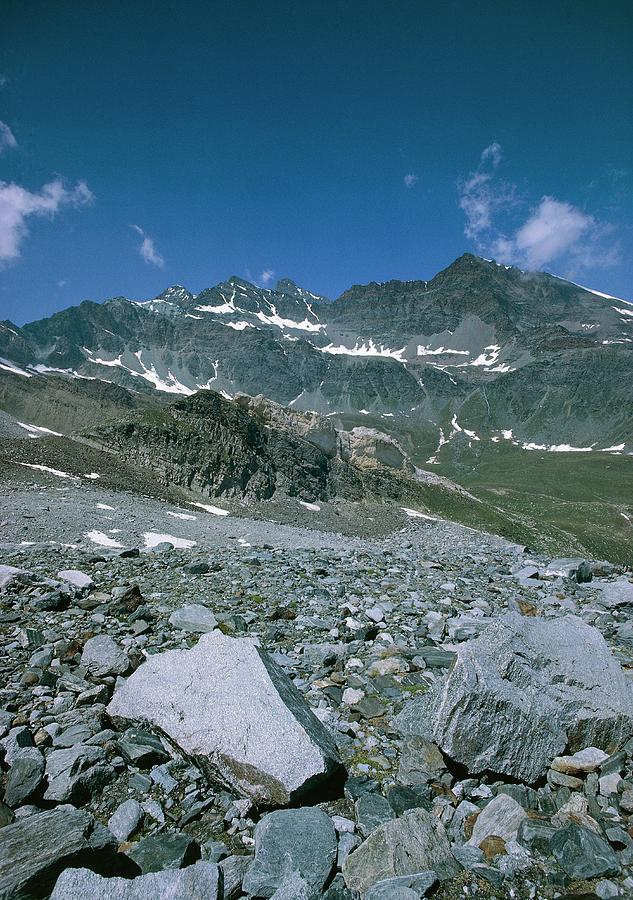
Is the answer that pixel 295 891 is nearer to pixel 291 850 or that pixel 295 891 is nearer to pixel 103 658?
pixel 291 850

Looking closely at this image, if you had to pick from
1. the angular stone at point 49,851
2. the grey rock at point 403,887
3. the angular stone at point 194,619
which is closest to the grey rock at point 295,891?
the grey rock at point 403,887

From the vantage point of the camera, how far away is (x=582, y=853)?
403 centimetres

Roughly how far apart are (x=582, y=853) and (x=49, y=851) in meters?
4.82

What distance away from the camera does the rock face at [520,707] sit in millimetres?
5293

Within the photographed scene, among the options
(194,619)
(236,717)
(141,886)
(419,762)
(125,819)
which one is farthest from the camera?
(194,619)

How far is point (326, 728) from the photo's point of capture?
5.98m

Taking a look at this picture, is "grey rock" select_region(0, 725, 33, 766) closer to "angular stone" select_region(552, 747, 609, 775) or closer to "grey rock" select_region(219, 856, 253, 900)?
"grey rock" select_region(219, 856, 253, 900)

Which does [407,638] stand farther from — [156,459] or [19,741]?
[156,459]

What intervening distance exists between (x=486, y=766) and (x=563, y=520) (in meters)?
112

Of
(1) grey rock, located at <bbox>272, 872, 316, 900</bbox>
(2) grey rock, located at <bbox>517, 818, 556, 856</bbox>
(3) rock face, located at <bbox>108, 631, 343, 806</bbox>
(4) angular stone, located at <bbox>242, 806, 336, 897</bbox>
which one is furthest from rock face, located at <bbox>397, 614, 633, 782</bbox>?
(1) grey rock, located at <bbox>272, 872, 316, 900</bbox>

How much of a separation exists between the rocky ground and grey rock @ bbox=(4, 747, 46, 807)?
0.02 metres

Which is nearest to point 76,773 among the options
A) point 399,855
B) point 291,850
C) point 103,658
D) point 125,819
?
point 125,819

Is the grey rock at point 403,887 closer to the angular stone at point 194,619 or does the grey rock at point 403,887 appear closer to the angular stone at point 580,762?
the angular stone at point 580,762

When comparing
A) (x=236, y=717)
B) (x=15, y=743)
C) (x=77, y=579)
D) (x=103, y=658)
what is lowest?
(x=77, y=579)
